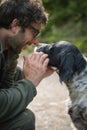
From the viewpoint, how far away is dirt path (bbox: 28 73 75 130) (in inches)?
211

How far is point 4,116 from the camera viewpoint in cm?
408

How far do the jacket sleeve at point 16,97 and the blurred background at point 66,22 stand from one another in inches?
229

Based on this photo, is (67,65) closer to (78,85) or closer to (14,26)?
(78,85)

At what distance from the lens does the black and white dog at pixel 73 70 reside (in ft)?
14.9

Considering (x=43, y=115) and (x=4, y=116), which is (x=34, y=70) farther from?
(x=43, y=115)

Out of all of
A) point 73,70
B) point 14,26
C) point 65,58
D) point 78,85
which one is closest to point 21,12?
point 14,26

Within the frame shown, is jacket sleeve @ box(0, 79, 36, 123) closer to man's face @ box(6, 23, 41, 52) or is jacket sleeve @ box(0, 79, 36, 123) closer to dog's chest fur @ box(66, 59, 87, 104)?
man's face @ box(6, 23, 41, 52)

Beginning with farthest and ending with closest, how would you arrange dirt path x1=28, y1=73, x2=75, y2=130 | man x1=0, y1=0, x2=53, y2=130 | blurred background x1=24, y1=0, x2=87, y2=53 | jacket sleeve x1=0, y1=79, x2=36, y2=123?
blurred background x1=24, y1=0, x2=87, y2=53 → dirt path x1=28, y1=73, x2=75, y2=130 → man x1=0, y1=0, x2=53, y2=130 → jacket sleeve x1=0, y1=79, x2=36, y2=123

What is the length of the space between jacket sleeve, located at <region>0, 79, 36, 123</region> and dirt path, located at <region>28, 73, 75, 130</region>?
114 centimetres

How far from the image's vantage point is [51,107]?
595cm

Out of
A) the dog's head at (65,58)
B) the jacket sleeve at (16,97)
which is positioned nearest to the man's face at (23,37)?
the jacket sleeve at (16,97)

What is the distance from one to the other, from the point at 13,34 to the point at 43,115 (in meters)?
1.80

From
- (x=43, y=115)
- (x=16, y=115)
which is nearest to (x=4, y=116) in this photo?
(x=16, y=115)

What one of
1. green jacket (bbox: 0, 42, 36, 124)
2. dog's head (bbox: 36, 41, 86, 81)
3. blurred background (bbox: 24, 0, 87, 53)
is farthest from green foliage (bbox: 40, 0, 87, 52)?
green jacket (bbox: 0, 42, 36, 124)
